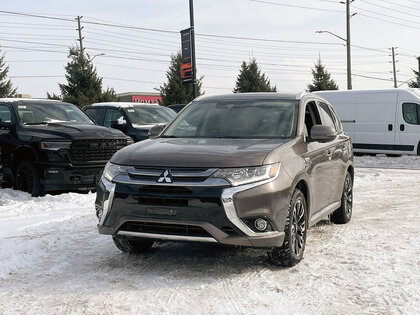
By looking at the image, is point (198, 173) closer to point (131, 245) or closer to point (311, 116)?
point (131, 245)

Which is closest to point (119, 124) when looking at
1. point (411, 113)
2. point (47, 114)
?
point (47, 114)

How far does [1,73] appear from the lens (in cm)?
4172

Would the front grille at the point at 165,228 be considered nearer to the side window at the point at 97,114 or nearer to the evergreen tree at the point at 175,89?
the side window at the point at 97,114

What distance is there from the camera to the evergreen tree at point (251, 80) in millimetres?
42812

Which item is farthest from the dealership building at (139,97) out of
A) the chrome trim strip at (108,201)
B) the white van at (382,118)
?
the chrome trim strip at (108,201)

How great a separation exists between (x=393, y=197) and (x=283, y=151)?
5627 mm

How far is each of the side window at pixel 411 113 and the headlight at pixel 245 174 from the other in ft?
48.2

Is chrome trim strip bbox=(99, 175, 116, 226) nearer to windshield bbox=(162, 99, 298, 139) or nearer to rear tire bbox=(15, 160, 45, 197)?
windshield bbox=(162, 99, 298, 139)

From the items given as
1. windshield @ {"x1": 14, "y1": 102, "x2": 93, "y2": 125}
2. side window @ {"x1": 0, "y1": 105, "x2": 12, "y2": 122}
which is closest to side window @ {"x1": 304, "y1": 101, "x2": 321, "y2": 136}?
windshield @ {"x1": 14, "y1": 102, "x2": 93, "y2": 125}

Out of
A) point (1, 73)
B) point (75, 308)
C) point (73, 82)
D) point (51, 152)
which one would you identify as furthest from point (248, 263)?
point (1, 73)

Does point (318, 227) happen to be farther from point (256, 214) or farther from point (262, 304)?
point (262, 304)

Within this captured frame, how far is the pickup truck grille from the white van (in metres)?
11.5

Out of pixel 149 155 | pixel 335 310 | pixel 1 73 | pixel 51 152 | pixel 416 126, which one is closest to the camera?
pixel 335 310

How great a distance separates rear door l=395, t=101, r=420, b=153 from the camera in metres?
17.9
